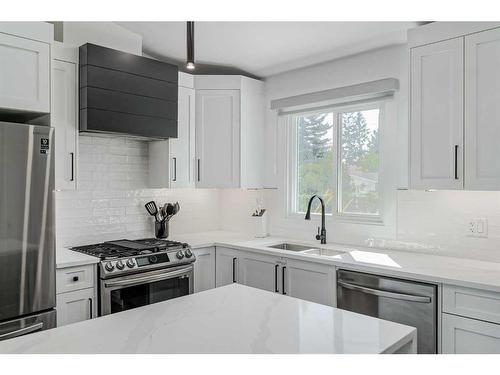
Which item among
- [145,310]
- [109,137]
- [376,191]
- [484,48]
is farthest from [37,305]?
[484,48]

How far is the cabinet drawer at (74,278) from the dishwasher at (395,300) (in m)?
1.68

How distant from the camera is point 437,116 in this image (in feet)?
8.80

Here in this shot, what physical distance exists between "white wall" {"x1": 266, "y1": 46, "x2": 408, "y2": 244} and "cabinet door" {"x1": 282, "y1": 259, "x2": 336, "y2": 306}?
0.67 meters

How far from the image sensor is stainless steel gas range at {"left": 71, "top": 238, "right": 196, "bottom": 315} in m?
2.82

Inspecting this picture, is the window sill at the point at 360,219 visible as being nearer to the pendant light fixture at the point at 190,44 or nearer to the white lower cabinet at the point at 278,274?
the white lower cabinet at the point at 278,274

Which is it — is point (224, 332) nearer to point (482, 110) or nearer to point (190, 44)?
point (190, 44)

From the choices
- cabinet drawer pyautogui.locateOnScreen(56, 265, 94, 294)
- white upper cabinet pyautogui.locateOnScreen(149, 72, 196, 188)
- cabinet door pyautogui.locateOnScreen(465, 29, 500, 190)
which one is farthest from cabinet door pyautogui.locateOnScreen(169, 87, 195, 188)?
cabinet door pyautogui.locateOnScreen(465, 29, 500, 190)

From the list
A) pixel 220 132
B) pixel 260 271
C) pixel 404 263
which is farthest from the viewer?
pixel 220 132

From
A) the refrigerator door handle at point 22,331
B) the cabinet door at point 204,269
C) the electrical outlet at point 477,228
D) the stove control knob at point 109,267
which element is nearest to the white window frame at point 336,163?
the electrical outlet at point 477,228

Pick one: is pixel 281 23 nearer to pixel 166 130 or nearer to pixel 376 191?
pixel 166 130

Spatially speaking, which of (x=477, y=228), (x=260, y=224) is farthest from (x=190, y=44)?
(x=260, y=224)

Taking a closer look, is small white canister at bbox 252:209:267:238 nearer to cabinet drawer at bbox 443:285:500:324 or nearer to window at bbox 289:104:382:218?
window at bbox 289:104:382:218

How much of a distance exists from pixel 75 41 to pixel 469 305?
10.5 ft

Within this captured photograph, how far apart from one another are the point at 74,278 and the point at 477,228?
2.71 m
